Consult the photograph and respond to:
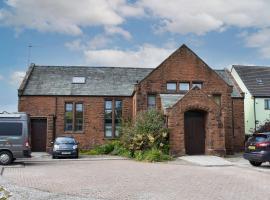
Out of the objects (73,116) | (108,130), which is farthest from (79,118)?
(108,130)

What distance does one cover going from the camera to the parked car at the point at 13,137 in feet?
67.2

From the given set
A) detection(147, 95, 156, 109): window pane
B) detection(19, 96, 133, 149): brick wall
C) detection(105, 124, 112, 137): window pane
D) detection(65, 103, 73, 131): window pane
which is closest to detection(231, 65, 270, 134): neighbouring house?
detection(147, 95, 156, 109): window pane

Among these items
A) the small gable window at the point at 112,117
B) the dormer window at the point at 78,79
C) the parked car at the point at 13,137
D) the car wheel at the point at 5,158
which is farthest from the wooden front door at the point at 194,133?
the dormer window at the point at 78,79

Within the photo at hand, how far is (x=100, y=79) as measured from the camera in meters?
34.3

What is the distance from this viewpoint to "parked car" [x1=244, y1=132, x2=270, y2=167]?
1862 centimetres

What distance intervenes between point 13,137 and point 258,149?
12.3 meters

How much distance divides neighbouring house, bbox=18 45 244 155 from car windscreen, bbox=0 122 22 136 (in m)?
9.85

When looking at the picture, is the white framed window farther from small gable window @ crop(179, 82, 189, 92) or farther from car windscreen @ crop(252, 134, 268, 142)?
car windscreen @ crop(252, 134, 268, 142)

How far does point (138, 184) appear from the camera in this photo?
1316cm

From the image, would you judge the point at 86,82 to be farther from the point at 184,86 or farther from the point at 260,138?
the point at 260,138

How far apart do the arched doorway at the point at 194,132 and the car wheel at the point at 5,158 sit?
11154mm

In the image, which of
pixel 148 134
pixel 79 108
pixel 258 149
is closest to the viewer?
pixel 258 149

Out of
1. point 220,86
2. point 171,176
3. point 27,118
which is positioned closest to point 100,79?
point 220,86

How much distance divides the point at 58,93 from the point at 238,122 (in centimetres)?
1509
